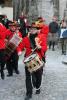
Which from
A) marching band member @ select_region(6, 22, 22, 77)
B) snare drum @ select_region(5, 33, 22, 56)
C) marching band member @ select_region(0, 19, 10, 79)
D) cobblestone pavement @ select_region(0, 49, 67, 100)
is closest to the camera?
cobblestone pavement @ select_region(0, 49, 67, 100)

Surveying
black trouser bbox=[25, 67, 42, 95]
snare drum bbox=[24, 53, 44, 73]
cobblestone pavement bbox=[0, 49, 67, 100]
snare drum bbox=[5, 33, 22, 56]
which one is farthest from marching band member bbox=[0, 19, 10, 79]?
snare drum bbox=[24, 53, 44, 73]

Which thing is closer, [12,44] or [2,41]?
[2,41]

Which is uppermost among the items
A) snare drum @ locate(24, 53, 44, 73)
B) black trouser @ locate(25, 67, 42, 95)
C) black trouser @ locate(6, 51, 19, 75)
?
snare drum @ locate(24, 53, 44, 73)

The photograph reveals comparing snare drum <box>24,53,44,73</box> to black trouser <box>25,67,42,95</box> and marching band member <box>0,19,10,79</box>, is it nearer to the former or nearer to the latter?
black trouser <box>25,67,42,95</box>

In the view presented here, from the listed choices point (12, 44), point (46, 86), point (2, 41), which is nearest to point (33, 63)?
point (46, 86)

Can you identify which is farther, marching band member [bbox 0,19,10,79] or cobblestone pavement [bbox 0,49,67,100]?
marching band member [bbox 0,19,10,79]

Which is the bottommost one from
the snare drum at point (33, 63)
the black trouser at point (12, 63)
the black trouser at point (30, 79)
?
the black trouser at point (12, 63)

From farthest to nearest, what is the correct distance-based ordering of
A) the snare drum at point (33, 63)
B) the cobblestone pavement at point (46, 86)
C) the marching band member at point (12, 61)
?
the marching band member at point (12, 61) < the cobblestone pavement at point (46, 86) < the snare drum at point (33, 63)

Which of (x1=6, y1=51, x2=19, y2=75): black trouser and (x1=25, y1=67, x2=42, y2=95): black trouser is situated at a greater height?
(x1=25, y1=67, x2=42, y2=95): black trouser

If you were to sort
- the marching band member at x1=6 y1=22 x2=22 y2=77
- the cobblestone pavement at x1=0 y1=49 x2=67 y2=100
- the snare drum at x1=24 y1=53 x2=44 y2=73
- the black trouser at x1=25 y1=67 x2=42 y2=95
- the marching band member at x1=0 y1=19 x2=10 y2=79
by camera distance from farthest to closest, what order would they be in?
the marching band member at x1=6 y1=22 x2=22 y2=77, the marching band member at x1=0 y1=19 x2=10 y2=79, the cobblestone pavement at x1=0 y1=49 x2=67 y2=100, the black trouser at x1=25 y1=67 x2=42 y2=95, the snare drum at x1=24 y1=53 x2=44 y2=73

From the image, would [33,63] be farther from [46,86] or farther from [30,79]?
[46,86]

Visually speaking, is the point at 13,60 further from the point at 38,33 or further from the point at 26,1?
the point at 26,1

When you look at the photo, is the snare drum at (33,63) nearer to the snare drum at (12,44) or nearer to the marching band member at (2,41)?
the snare drum at (12,44)

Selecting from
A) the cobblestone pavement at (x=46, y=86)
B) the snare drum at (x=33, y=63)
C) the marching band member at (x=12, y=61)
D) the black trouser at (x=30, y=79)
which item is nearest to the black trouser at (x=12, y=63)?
the marching band member at (x=12, y=61)
